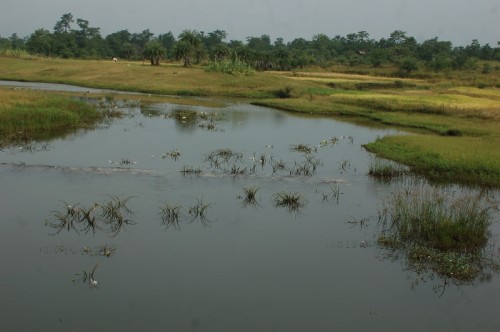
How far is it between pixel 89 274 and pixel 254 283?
3.02 m

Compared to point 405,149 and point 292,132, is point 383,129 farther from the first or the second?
point 405,149

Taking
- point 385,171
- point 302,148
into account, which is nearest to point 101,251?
point 385,171

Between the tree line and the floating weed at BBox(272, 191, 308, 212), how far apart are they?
1897 inches

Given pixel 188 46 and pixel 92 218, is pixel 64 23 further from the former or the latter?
pixel 92 218

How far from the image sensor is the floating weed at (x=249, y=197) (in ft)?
46.5

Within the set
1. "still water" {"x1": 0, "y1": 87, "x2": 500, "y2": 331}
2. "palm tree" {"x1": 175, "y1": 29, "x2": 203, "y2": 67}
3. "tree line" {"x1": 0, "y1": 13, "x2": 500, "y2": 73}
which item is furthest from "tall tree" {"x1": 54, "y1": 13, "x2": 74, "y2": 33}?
"still water" {"x1": 0, "y1": 87, "x2": 500, "y2": 331}

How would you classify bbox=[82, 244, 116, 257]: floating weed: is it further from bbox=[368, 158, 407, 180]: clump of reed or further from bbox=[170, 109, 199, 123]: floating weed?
bbox=[170, 109, 199, 123]: floating weed

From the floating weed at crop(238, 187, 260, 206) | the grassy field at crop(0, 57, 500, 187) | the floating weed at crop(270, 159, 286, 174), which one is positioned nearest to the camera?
the floating weed at crop(238, 187, 260, 206)

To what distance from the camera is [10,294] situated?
28.1 feet

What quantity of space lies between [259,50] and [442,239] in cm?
8280

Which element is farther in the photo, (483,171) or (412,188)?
(483,171)

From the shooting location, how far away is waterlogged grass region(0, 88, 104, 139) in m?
22.3

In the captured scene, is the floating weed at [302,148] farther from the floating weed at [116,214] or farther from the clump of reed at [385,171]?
the floating weed at [116,214]

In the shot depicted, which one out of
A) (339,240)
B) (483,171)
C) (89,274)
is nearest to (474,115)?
(483,171)
